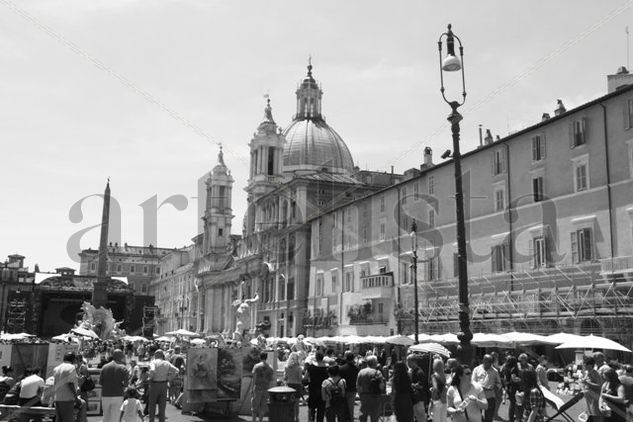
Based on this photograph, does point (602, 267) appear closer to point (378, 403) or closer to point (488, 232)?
point (488, 232)

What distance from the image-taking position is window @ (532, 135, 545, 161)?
3812 cm

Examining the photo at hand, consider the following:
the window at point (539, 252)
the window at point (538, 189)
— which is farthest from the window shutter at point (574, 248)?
the window at point (538, 189)

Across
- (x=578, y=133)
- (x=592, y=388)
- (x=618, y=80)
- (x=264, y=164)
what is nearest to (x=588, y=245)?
(x=578, y=133)

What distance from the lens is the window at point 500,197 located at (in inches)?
1606

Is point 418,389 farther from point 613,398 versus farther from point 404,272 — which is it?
point 404,272

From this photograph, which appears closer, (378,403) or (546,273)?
(378,403)

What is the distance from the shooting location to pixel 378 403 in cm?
1330

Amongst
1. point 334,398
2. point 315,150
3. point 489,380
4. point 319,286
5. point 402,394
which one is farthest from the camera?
point 315,150

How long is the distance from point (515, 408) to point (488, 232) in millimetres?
26127

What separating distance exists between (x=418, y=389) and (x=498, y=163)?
30.5 m

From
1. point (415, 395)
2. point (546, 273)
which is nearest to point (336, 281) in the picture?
point (546, 273)

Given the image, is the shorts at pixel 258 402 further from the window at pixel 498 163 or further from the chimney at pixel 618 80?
the chimney at pixel 618 80

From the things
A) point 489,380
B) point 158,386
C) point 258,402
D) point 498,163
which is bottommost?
point 258,402

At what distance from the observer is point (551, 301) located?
35.3 m
